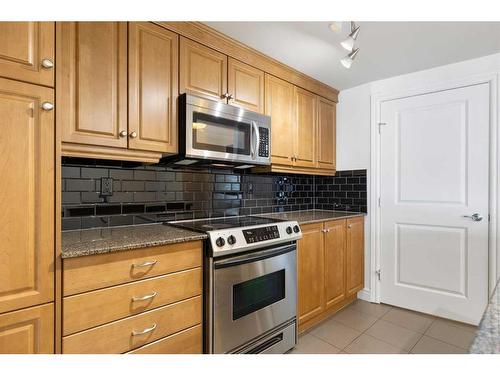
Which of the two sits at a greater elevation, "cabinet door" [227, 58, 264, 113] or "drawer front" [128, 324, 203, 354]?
"cabinet door" [227, 58, 264, 113]

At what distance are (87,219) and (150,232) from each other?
0.44 metres

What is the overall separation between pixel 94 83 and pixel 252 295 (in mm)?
1508

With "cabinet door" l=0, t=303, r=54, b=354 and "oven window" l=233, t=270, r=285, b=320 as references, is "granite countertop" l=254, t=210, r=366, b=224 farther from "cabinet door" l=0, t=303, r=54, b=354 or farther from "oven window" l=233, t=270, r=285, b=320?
"cabinet door" l=0, t=303, r=54, b=354

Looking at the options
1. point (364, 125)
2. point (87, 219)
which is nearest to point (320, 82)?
point (364, 125)

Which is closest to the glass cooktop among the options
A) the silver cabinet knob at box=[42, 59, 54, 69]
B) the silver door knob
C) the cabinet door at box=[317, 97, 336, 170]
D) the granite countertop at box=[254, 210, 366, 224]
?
the granite countertop at box=[254, 210, 366, 224]

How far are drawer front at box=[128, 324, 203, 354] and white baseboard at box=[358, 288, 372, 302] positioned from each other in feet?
6.72

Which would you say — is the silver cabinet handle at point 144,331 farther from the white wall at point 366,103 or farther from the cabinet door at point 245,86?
the white wall at point 366,103

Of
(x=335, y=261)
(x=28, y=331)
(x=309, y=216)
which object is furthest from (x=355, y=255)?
(x=28, y=331)

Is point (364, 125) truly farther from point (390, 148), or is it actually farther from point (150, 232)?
point (150, 232)

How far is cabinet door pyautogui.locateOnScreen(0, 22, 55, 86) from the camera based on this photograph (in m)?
1.02

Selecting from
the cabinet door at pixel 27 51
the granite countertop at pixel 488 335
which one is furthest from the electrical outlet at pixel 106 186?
the granite countertop at pixel 488 335

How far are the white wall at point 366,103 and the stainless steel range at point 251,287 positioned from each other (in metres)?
1.36

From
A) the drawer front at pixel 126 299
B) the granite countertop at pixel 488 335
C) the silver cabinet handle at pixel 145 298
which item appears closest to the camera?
the granite countertop at pixel 488 335

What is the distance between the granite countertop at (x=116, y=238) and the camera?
A: 3.87ft
